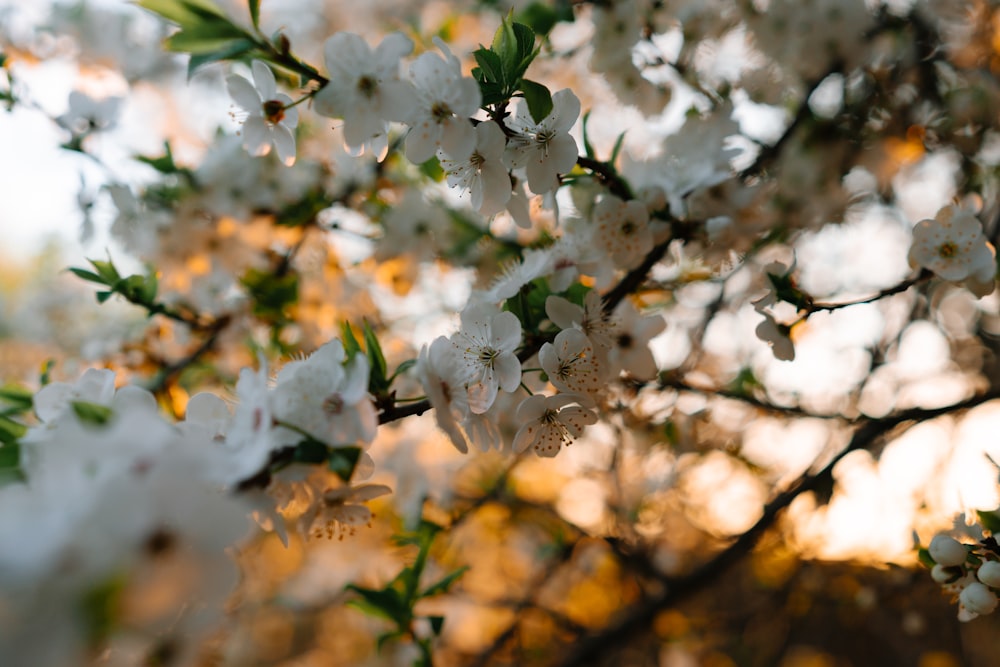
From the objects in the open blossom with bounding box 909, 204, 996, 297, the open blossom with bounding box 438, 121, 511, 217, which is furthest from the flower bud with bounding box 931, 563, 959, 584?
the open blossom with bounding box 438, 121, 511, 217

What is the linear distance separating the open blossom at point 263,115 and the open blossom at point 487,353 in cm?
33

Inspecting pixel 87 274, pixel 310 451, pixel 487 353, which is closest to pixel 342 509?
pixel 310 451

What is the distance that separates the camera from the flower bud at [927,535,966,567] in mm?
820

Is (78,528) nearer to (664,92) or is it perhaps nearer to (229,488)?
(229,488)

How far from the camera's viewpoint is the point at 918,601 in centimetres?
213

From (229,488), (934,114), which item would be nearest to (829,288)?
(934,114)

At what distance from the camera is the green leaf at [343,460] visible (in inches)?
24.6

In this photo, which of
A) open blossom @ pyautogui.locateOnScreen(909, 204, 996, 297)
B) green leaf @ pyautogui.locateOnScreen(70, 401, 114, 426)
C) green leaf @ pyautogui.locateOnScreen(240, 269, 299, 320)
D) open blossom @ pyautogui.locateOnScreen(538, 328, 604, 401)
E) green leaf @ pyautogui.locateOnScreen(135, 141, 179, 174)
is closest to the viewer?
green leaf @ pyautogui.locateOnScreen(70, 401, 114, 426)

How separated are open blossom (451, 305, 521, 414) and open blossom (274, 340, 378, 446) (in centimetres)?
17

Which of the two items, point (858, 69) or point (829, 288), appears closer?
point (858, 69)

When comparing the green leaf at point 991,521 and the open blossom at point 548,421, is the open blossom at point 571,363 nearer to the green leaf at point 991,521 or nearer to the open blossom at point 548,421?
the open blossom at point 548,421

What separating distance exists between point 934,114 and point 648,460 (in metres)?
1.37

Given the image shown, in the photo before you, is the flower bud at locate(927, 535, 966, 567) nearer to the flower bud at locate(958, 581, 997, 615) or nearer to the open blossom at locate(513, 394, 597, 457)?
the flower bud at locate(958, 581, 997, 615)

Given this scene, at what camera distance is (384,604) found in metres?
1.05
